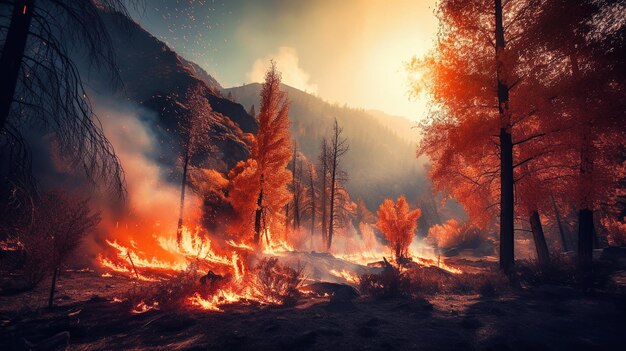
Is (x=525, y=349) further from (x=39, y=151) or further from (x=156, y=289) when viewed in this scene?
(x=39, y=151)

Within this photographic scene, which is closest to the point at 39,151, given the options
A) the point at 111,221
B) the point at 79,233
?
the point at 111,221

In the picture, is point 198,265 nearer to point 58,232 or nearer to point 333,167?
point 58,232

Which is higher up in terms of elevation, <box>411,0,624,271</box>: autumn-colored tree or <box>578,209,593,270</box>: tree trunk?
<box>411,0,624,271</box>: autumn-colored tree

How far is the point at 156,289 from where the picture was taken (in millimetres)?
7832

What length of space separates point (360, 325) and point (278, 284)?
338cm

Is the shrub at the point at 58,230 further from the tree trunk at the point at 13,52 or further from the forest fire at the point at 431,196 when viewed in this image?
the tree trunk at the point at 13,52

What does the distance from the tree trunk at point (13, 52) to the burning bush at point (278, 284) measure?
6.01 m

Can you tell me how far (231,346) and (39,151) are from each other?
97.7 ft

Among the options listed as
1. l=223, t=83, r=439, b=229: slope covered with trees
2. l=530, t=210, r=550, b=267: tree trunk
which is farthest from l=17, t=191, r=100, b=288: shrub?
l=223, t=83, r=439, b=229: slope covered with trees

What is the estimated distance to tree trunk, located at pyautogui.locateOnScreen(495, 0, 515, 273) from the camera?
322 inches

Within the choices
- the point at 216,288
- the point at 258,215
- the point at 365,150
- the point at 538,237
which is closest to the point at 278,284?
the point at 216,288

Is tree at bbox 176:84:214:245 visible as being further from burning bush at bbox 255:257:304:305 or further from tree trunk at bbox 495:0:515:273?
tree trunk at bbox 495:0:515:273

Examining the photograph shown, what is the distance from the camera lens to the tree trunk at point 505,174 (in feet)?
26.8

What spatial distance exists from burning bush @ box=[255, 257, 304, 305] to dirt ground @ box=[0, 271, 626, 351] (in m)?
0.44
